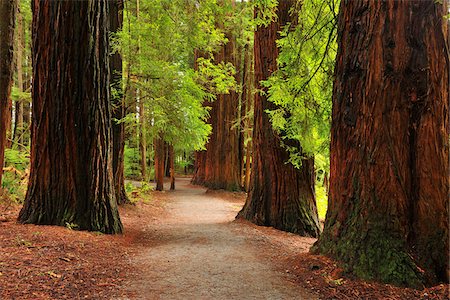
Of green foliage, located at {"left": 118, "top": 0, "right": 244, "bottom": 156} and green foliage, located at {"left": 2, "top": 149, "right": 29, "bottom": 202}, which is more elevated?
green foliage, located at {"left": 118, "top": 0, "right": 244, "bottom": 156}

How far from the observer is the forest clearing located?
157 inches

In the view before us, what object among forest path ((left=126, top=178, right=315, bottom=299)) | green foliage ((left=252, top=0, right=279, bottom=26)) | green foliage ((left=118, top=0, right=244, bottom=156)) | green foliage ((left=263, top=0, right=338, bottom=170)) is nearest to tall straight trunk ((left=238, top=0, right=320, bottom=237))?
forest path ((left=126, top=178, right=315, bottom=299))

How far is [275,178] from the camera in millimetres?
9047

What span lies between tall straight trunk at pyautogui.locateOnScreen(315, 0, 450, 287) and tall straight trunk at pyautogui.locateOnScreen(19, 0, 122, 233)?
4.80 meters

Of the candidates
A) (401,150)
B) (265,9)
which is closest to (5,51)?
(265,9)

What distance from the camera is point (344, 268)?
4.18m

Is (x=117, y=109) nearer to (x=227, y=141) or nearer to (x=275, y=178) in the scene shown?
(x=275, y=178)

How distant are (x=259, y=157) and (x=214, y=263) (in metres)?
4.75

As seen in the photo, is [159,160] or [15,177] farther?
[159,160]

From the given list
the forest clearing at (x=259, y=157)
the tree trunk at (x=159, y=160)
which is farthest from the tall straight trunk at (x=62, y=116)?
the tree trunk at (x=159, y=160)

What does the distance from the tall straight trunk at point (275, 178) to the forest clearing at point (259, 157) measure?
4 cm

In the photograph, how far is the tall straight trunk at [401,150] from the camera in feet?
13.0

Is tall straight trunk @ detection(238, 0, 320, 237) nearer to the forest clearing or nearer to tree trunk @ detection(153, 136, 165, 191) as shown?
the forest clearing

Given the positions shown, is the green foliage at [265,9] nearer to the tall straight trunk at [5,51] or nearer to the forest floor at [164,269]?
the forest floor at [164,269]
